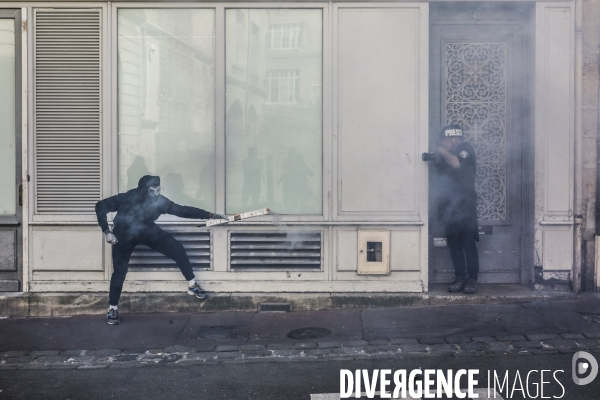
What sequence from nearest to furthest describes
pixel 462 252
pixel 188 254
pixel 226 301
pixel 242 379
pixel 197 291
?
1. pixel 242 379
2. pixel 197 291
3. pixel 226 301
4. pixel 188 254
5. pixel 462 252

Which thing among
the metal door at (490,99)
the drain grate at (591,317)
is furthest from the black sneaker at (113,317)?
the drain grate at (591,317)

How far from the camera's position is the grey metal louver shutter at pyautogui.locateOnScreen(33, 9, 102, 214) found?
691cm

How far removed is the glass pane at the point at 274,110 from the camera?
694cm

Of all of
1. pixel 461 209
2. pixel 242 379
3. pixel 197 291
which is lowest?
pixel 242 379

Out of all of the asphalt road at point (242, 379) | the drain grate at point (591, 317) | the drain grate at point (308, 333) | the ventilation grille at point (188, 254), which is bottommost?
the asphalt road at point (242, 379)

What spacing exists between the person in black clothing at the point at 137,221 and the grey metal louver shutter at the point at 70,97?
25.8 inches

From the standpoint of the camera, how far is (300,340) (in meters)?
5.80

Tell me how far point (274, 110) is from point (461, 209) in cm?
226

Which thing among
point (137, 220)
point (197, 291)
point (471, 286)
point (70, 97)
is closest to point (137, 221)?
point (137, 220)

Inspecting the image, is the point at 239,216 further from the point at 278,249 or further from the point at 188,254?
the point at 188,254

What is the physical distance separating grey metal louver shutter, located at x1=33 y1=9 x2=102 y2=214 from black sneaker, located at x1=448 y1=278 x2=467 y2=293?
3904 millimetres

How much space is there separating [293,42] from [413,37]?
127cm

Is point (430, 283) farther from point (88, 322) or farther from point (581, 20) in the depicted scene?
point (88, 322)

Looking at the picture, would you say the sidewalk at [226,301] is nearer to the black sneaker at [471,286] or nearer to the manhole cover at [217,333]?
the black sneaker at [471,286]
